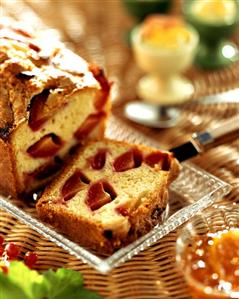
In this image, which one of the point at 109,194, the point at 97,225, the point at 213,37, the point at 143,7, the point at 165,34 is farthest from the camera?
the point at 143,7

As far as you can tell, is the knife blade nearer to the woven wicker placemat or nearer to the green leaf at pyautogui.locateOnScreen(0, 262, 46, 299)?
the woven wicker placemat

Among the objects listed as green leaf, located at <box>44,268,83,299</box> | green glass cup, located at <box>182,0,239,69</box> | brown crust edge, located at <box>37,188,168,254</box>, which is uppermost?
green leaf, located at <box>44,268,83,299</box>

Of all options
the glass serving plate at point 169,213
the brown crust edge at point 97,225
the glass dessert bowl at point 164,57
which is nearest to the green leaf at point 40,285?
the glass serving plate at point 169,213

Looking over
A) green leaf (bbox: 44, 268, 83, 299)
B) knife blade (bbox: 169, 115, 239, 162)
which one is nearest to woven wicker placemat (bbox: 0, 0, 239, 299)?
knife blade (bbox: 169, 115, 239, 162)

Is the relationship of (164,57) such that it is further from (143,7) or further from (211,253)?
(211,253)

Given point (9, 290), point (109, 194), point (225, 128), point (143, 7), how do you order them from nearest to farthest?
point (9, 290) < point (109, 194) < point (225, 128) < point (143, 7)

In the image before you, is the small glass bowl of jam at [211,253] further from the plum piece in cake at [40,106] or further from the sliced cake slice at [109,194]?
the plum piece in cake at [40,106]

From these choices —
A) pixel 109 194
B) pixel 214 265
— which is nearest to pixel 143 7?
pixel 109 194
